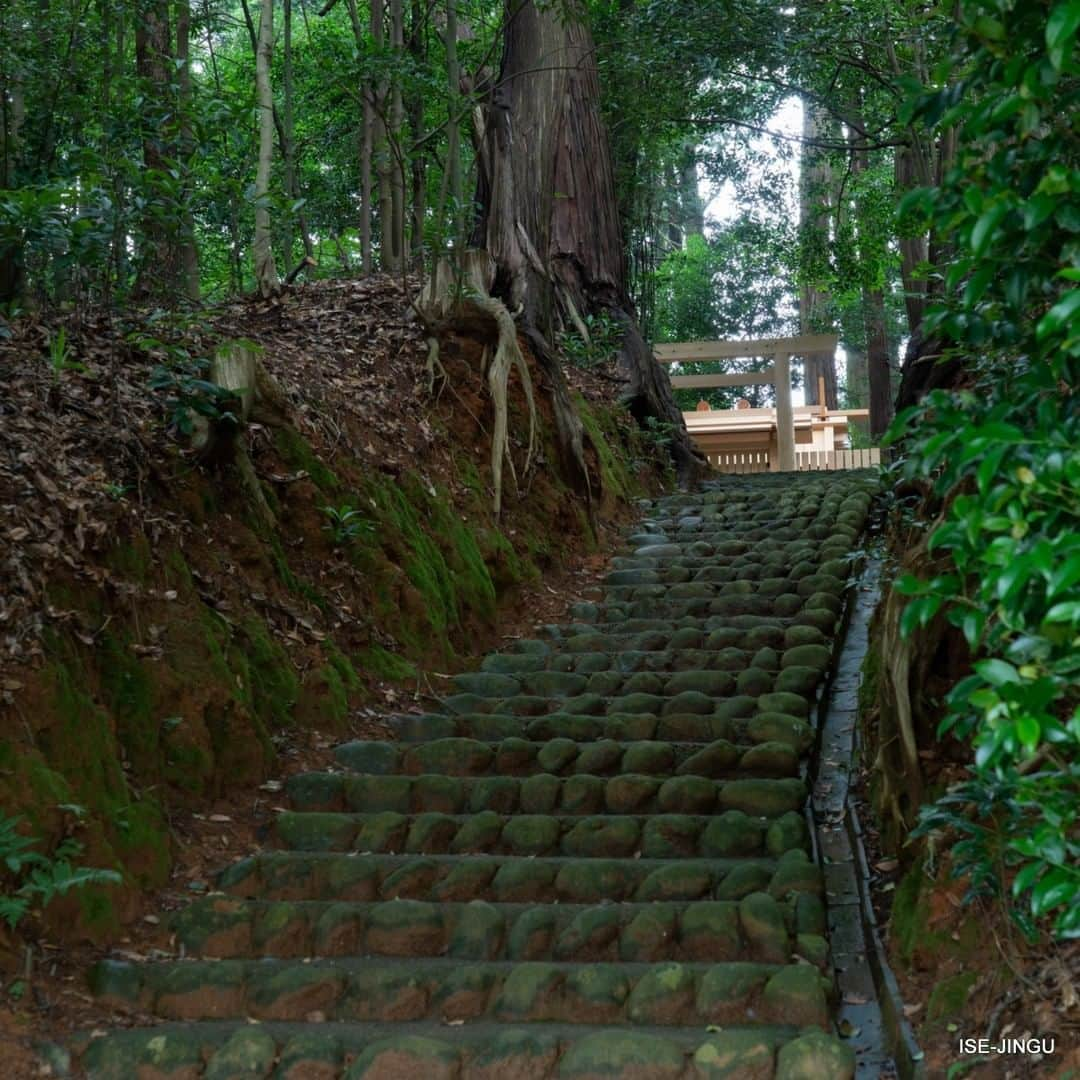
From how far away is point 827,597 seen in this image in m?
7.57

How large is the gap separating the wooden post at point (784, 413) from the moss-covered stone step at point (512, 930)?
12.2m

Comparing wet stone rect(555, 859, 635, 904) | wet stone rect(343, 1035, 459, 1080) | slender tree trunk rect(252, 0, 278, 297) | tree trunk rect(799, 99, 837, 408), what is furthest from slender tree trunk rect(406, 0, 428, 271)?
wet stone rect(343, 1035, 459, 1080)

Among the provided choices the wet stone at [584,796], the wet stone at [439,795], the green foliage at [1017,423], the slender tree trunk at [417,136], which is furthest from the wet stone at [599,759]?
the slender tree trunk at [417,136]

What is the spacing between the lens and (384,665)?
6984 mm

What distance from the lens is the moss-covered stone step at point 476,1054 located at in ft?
12.4

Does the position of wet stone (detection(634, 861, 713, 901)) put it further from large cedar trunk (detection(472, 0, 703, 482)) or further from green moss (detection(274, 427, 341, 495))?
large cedar trunk (detection(472, 0, 703, 482))

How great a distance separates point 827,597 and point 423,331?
3753mm

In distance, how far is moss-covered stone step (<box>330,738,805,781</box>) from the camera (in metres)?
5.65

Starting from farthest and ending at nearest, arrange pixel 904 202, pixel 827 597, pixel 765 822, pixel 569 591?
pixel 569 591 → pixel 827 597 → pixel 765 822 → pixel 904 202

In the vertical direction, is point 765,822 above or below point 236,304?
below

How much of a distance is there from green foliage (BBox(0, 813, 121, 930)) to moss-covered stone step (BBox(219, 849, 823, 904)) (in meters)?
0.74

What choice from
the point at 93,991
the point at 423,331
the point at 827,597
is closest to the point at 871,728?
the point at 827,597

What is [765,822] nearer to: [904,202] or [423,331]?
[904,202]

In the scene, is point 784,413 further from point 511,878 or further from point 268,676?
point 511,878
